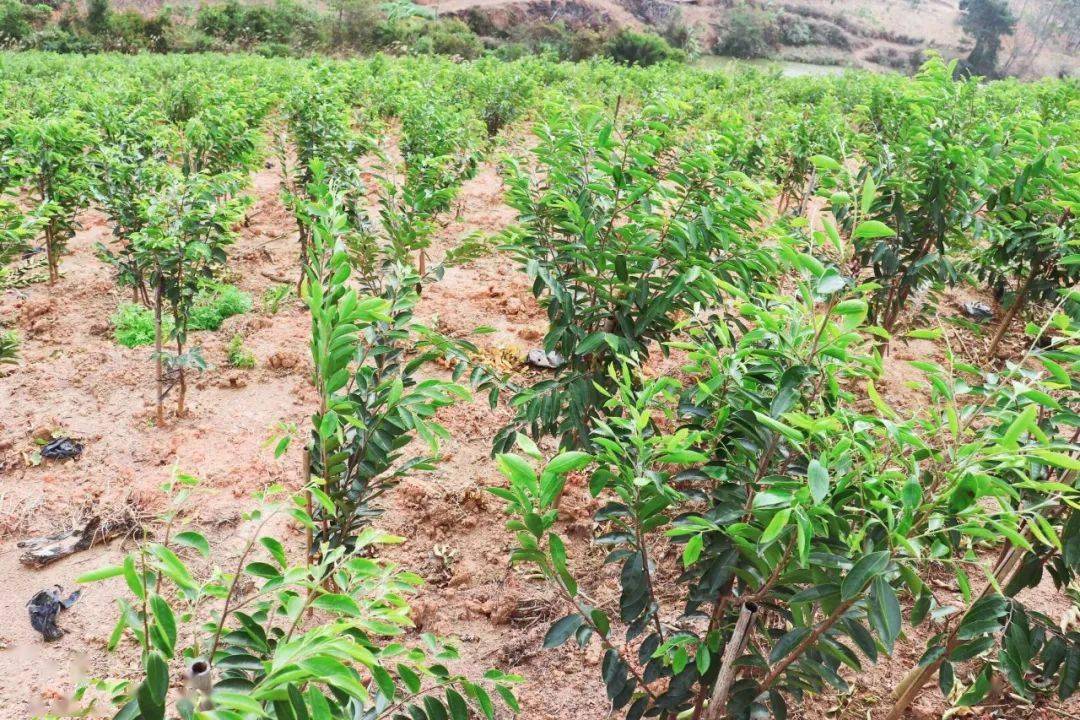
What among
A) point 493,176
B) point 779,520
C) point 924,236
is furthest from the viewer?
point 493,176

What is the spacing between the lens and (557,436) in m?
3.52

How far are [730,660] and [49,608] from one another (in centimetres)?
270

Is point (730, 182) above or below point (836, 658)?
above

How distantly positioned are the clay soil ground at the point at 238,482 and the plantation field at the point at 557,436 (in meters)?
0.02

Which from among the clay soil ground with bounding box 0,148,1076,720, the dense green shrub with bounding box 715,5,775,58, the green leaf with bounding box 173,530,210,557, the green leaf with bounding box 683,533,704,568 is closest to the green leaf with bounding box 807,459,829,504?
the green leaf with bounding box 683,533,704,568

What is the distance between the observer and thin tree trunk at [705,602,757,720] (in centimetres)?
159

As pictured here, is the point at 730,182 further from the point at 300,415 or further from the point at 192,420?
the point at 192,420

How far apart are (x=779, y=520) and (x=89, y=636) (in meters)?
2.80

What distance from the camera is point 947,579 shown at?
3094 millimetres

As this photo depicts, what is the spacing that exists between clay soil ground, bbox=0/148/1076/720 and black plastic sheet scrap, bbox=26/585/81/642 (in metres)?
0.04

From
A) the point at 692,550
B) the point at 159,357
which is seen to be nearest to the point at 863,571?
the point at 692,550

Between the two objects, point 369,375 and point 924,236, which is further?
point 924,236

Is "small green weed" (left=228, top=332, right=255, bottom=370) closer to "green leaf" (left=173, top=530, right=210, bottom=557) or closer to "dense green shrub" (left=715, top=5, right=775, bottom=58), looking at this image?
"green leaf" (left=173, top=530, right=210, bottom=557)

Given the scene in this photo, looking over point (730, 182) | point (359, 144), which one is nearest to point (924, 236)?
point (730, 182)
